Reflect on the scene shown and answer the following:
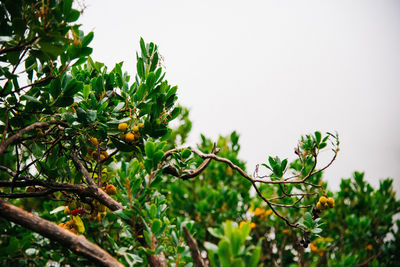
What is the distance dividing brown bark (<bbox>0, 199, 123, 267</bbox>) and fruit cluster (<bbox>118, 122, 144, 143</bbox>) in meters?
0.57

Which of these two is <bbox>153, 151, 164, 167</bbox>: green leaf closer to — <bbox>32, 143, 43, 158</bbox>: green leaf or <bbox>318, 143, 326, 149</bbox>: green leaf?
<bbox>32, 143, 43, 158</bbox>: green leaf

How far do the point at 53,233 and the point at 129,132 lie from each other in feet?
2.08

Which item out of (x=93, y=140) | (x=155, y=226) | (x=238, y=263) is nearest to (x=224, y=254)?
(x=238, y=263)

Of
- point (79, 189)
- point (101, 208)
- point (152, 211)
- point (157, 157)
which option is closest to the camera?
point (152, 211)

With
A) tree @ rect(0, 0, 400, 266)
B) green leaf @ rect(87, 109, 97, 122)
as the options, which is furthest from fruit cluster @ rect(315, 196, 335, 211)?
green leaf @ rect(87, 109, 97, 122)

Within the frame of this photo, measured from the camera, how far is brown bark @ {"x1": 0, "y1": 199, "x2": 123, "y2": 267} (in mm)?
951

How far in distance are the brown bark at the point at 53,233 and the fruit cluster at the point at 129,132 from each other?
567mm

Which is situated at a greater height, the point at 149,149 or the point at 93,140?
the point at 93,140

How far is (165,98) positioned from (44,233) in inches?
33.7

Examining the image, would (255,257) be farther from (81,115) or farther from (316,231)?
(81,115)

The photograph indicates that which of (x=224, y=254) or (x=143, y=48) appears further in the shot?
(x=143, y=48)

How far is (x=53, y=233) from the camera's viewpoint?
0.96 m

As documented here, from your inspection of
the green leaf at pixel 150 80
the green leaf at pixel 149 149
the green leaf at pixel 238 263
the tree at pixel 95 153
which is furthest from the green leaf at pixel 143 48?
the green leaf at pixel 238 263

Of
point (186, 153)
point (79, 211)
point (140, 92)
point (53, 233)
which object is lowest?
point (53, 233)
